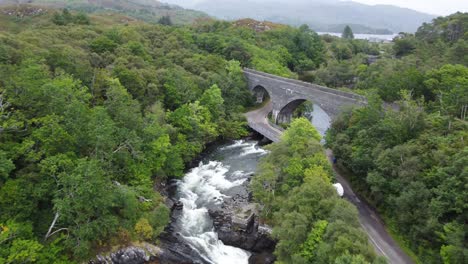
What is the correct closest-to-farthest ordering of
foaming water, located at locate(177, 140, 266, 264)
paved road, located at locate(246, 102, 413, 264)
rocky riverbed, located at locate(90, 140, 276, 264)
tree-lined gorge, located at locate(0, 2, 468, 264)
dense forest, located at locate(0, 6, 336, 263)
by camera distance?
tree-lined gorge, located at locate(0, 2, 468, 264) < dense forest, located at locate(0, 6, 336, 263) < paved road, located at locate(246, 102, 413, 264) < rocky riverbed, located at locate(90, 140, 276, 264) < foaming water, located at locate(177, 140, 266, 264)

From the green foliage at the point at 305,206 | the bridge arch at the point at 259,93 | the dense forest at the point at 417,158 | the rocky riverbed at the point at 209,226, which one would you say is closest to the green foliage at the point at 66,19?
the bridge arch at the point at 259,93

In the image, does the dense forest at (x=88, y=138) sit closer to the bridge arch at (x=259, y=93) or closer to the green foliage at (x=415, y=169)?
the bridge arch at (x=259, y=93)

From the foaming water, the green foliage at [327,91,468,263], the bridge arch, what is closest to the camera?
the green foliage at [327,91,468,263]

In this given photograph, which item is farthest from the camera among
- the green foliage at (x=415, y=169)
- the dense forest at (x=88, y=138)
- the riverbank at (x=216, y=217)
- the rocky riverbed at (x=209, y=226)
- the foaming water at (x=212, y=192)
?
the foaming water at (x=212, y=192)

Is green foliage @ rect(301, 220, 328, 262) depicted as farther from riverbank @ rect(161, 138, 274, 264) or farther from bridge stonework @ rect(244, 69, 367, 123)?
bridge stonework @ rect(244, 69, 367, 123)

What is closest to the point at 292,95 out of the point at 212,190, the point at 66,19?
the point at 212,190

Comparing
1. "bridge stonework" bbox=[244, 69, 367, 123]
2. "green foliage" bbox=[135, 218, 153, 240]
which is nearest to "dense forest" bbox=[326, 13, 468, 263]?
"bridge stonework" bbox=[244, 69, 367, 123]
